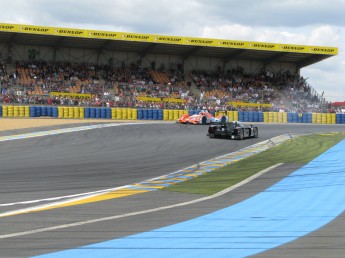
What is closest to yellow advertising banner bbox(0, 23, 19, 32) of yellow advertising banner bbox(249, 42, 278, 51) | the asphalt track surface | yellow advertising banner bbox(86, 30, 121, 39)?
yellow advertising banner bbox(86, 30, 121, 39)

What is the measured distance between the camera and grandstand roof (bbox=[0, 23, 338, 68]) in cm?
4309

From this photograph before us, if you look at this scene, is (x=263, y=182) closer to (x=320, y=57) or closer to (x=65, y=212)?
(x=65, y=212)

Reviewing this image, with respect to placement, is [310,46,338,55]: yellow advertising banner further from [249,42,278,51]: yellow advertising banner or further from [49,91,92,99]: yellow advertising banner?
[49,91,92,99]: yellow advertising banner

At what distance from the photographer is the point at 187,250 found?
5539 millimetres

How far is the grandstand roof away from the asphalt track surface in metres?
20.3

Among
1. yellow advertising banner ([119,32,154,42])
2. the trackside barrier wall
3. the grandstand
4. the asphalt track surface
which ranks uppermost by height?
yellow advertising banner ([119,32,154,42])

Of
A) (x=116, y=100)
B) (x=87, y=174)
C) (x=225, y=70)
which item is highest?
(x=225, y=70)

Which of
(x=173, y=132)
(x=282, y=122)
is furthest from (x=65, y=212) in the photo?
(x=282, y=122)

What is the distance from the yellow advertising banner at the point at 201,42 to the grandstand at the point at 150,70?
0.10m

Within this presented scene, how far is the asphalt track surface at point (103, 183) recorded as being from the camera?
231 inches

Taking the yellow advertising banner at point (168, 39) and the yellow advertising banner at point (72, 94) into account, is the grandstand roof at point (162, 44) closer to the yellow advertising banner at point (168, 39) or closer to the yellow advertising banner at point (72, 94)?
the yellow advertising banner at point (168, 39)

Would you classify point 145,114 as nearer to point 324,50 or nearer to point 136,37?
point 136,37

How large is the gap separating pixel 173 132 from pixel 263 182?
16364 mm

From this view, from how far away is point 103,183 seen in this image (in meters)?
11.1
